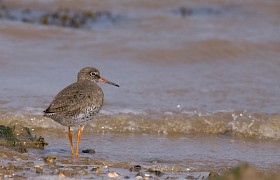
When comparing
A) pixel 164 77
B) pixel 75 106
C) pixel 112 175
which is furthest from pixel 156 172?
pixel 164 77

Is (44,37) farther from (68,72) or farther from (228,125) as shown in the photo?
(228,125)

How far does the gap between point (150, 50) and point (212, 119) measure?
4000 mm

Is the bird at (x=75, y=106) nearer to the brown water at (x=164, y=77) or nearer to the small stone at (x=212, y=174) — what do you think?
the brown water at (x=164, y=77)

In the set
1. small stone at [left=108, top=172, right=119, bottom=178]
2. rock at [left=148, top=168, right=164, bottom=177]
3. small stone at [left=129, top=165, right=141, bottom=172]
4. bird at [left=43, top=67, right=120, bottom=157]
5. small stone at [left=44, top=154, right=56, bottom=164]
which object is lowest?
small stone at [left=108, top=172, right=119, bottom=178]

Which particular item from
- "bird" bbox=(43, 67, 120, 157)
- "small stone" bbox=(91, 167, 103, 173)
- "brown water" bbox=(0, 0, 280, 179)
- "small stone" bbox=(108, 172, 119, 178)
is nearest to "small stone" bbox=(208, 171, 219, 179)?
"brown water" bbox=(0, 0, 280, 179)

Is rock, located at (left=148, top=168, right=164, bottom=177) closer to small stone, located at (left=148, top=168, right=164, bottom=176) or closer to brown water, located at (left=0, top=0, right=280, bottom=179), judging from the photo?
small stone, located at (left=148, top=168, right=164, bottom=176)

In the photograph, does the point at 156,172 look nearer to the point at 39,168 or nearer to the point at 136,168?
the point at 136,168

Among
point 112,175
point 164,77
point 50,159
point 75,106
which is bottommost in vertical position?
point 112,175

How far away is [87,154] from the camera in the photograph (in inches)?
326

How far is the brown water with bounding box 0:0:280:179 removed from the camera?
29.7 ft

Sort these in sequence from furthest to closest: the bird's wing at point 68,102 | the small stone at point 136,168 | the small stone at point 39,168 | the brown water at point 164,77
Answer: the brown water at point 164,77, the bird's wing at point 68,102, the small stone at point 136,168, the small stone at point 39,168

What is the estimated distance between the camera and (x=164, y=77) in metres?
12.3

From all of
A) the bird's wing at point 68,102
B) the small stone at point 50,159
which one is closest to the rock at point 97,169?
the small stone at point 50,159

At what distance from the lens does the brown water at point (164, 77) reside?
9.04 metres
